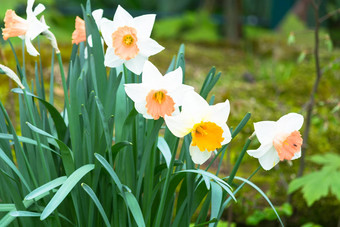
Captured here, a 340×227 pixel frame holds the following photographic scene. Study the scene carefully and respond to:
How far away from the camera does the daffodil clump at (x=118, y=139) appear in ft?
2.68

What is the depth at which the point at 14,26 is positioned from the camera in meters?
0.91

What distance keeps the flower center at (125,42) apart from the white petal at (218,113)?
188mm

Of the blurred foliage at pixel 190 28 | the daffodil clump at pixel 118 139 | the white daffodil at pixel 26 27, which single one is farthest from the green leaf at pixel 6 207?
the blurred foliage at pixel 190 28

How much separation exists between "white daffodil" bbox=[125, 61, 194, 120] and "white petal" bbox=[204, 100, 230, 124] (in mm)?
58

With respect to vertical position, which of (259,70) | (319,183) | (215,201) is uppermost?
(215,201)

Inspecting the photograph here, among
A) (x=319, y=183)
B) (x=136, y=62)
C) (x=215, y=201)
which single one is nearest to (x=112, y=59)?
(x=136, y=62)

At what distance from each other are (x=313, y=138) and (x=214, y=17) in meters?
5.95

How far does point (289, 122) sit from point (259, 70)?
3.75 metres

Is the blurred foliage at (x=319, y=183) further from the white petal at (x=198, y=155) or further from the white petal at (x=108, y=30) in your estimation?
the white petal at (x=108, y=30)

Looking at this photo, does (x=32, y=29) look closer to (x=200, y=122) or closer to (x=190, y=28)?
(x=200, y=122)

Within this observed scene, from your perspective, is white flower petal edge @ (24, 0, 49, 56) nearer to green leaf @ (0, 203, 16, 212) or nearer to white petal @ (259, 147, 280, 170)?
green leaf @ (0, 203, 16, 212)

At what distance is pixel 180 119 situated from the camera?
800 millimetres

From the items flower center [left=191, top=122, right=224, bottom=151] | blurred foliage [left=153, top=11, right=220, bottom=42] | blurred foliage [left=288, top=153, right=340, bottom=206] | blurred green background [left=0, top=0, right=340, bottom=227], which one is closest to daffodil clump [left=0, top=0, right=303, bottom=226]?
flower center [left=191, top=122, right=224, bottom=151]

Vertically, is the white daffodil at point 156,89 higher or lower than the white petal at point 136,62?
lower
